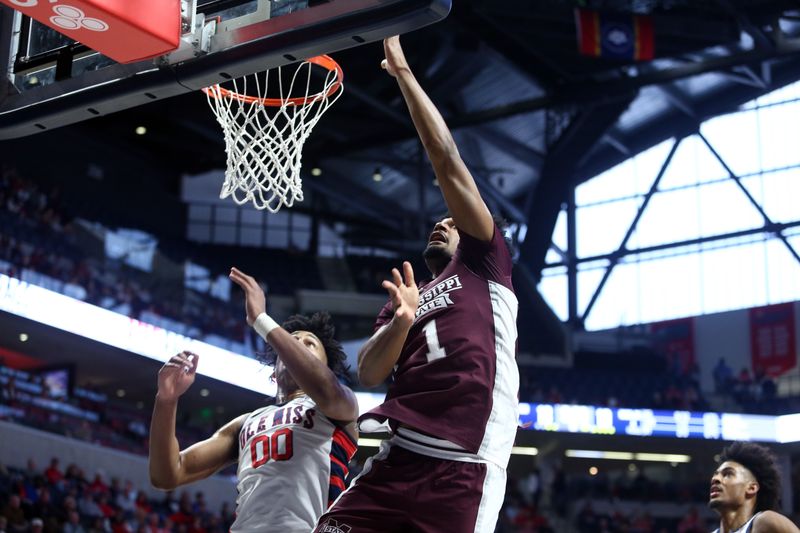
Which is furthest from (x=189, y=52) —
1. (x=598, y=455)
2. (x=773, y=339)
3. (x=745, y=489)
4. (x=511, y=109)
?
(x=773, y=339)

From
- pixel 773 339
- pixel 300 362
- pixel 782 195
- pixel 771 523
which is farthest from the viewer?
pixel 782 195

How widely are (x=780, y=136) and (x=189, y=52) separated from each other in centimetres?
2677

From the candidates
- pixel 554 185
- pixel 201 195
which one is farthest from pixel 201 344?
pixel 554 185

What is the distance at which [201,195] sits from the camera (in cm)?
2834

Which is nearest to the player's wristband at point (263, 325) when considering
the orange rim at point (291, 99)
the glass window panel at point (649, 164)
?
the orange rim at point (291, 99)

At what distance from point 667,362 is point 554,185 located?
5632 millimetres

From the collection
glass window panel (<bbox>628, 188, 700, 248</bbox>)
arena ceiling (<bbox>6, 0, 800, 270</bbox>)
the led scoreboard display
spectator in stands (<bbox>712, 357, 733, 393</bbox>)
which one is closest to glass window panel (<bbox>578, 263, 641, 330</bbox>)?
glass window panel (<bbox>628, 188, 700, 248</bbox>)

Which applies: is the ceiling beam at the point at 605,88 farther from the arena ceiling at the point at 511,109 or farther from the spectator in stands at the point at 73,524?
the spectator in stands at the point at 73,524

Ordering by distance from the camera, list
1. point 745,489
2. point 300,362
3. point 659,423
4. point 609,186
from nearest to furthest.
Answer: point 300,362 < point 745,489 < point 659,423 < point 609,186

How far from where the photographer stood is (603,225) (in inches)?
1248

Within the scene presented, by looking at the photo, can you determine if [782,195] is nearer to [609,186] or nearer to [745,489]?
[609,186]

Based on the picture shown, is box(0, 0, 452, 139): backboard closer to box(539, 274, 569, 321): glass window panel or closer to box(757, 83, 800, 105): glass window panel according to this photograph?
box(757, 83, 800, 105): glass window panel

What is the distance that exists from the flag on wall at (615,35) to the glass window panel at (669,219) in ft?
34.5

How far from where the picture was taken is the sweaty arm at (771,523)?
5043mm
